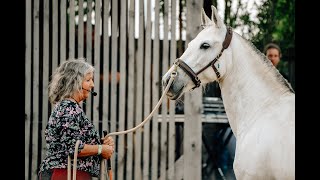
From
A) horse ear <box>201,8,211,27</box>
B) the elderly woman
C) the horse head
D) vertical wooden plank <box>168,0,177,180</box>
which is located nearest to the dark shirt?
the elderly woman

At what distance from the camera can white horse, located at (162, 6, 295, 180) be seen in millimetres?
3432

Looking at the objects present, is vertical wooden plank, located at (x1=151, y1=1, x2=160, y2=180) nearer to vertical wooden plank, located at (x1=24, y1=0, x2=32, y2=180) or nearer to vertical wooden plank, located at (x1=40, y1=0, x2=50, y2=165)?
vertical wooden plank, located at (x1=40, y1=0, x2=50, y2=165)

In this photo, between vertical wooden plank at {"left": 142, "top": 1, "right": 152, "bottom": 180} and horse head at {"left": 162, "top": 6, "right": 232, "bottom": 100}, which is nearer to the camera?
horse head at {"left": 162, "top": 6, "right": 232, "bottom": 100}

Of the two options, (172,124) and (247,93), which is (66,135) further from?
(172,124)

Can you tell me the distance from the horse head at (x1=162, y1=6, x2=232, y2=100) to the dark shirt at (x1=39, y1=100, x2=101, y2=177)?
2.16 feet

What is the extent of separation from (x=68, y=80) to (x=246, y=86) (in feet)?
3.86

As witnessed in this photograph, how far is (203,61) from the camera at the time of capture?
385 cm

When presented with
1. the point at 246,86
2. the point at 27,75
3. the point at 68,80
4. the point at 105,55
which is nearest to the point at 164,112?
the point at 105,55
